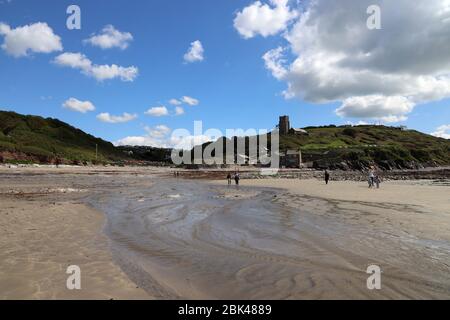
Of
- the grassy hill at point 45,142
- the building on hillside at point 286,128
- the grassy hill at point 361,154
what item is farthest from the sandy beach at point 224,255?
the building on hillside at point 286,128

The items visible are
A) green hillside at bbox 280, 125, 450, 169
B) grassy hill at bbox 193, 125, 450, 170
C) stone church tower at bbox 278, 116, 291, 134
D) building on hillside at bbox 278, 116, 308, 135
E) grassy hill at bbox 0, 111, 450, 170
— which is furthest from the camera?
stone church tower at bbox 278, 116, 291, 134

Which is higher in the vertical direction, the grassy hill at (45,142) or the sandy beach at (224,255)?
the grassy hill at (45,142)

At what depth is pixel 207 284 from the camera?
667 centimetres

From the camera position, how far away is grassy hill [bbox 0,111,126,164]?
100688mm

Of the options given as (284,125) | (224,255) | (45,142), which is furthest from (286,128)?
(224,255)

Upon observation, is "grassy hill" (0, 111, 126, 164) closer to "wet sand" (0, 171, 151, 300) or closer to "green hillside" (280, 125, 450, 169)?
"green hillside" (280, 125, 450, 169)

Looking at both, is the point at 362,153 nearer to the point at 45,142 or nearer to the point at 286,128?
the point at 286,128

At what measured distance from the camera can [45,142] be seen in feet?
423

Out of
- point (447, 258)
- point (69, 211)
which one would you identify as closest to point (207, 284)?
point (447, 258)

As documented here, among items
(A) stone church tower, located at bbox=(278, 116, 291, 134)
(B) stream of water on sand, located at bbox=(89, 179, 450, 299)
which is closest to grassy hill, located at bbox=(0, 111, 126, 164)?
(A) stone church tower, located at bbox=(278, 116, 291, 134)

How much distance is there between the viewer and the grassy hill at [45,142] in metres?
101

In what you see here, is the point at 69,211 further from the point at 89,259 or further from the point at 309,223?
the point at 309,223

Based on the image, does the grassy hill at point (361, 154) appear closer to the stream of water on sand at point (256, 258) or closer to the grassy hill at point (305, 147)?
the grassy hill at point (305, 147)
